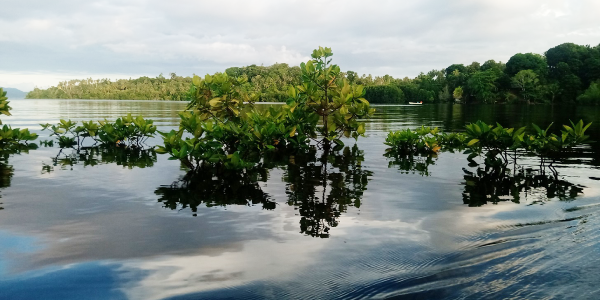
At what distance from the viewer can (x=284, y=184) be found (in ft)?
25.9

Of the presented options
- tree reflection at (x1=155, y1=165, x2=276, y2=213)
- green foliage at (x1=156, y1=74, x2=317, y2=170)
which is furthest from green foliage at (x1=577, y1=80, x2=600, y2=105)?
tree reflection at (x1=155, y1=165, x2=276, y2=213)

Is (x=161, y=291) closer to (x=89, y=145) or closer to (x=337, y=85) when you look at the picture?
(x=337, y=85)

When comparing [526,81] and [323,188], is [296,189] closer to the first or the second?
[323,188]

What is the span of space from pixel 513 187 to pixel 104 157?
10525 mm

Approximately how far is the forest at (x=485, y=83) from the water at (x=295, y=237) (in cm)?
6198

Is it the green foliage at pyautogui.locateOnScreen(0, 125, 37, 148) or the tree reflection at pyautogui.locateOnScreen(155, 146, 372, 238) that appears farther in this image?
the green foliage at pyautogui.locateOnScreen(0, 125, 37, 148)

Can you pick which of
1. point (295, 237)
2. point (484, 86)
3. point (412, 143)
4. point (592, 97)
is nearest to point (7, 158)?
point (295, 237)

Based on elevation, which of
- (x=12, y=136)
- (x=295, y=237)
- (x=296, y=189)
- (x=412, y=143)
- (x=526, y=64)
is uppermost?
(x=526, y=64)

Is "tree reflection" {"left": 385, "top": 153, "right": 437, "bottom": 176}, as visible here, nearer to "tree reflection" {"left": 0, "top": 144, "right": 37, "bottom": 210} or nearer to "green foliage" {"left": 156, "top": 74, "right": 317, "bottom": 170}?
"green foliage" {"left": 156, "top": 74, "right": 317, "bottom": 170}

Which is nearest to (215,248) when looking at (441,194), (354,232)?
(354,232)

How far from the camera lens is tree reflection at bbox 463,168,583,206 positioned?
6.80 meters

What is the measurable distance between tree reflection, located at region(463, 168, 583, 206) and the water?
6 cm

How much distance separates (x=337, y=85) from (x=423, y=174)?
5114mm

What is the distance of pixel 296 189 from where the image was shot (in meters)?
7.42
